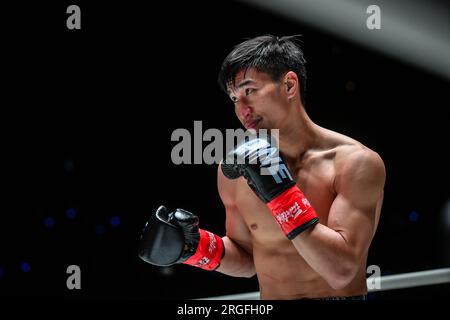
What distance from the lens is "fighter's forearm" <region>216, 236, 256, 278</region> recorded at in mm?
1965

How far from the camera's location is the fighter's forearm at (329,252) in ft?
4.92

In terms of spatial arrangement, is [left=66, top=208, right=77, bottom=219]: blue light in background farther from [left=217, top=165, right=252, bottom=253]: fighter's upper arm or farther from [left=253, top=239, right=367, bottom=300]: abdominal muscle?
[left=253, top=239, right=367, bottom=300]: abdominal muscle

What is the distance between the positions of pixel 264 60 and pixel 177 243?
2.18 feet

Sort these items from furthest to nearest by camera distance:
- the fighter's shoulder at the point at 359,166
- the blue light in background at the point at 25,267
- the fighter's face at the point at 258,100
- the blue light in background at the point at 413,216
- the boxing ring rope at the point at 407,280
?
1. the blue light in background at the point at 413,216
2. the blue light in background at the point at 25,267
3. the boxing ring rope at the point at 407,280
4. the fighter's face at the point at 258,100
5. the fighter's shoulder at the point at 359,166

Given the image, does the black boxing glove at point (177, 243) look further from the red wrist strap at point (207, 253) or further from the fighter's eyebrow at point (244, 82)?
the fighter's eyebrow at point (244, 82)

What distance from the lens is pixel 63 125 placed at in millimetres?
3020

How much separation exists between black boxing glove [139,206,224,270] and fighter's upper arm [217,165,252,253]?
0.24 feet

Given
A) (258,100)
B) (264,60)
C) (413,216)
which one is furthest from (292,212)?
(413,216)

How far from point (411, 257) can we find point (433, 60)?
1.15 m

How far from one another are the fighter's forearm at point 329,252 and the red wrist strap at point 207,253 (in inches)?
18.8

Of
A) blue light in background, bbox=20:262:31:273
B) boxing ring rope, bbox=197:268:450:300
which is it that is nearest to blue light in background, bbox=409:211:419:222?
boxing ring rope, bbox=197:268:450:300

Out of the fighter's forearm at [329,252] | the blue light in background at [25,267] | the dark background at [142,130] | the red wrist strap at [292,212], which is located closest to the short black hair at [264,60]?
the red wrist strap at [292,212]

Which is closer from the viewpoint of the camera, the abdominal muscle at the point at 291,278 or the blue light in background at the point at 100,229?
the abdominal muscle at the point at 291,278
